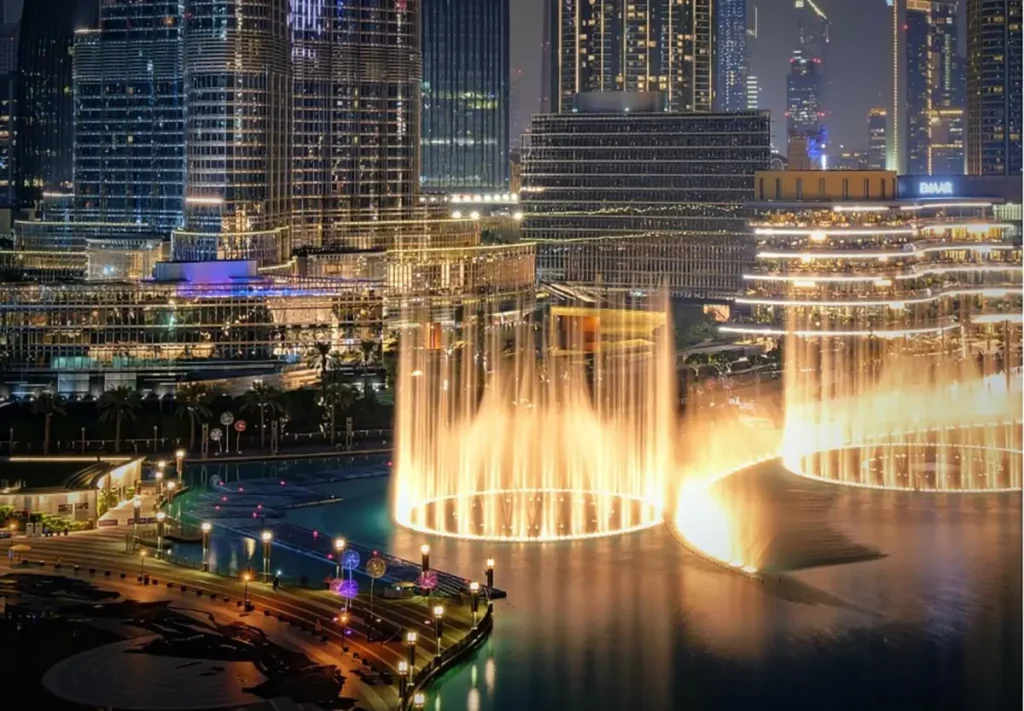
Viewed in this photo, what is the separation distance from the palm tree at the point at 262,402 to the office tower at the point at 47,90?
294 ft

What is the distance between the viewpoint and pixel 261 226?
129 m

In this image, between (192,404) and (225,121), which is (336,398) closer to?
(192,404)

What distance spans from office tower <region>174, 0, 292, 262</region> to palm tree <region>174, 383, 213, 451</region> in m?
30.6

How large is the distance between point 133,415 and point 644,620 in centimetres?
3788

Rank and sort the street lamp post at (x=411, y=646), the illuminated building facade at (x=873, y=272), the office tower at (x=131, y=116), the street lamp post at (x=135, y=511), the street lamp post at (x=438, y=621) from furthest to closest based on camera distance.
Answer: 1. the office tower at (x=131, y=116)
2. the illuminated building facade at (x=873, y=272)
3. the street lamp post at (x=135, y=511)
4. the street lamp post at (x=438, y=621)
5. the street lamp post at (x=411, y=646)

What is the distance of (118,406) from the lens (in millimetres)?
88438

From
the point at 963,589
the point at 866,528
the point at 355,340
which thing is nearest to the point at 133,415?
the point at 355,340

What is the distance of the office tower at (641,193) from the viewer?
6294 inches

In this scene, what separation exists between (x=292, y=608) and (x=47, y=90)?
143 metres

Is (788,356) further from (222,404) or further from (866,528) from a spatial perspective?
(866,528)

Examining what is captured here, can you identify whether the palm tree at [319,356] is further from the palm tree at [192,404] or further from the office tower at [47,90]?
the office tower at [47,90]

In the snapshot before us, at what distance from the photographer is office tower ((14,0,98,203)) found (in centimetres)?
18525

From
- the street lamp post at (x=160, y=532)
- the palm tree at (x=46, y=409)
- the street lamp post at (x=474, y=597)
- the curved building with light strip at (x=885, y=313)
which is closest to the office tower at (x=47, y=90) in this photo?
the curved building with light strip at (x=885, y=313)

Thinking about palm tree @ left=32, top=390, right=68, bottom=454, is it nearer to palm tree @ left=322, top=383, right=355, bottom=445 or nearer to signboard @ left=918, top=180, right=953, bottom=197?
palm tree @ left=322, top=383, right=355, bottom=445
